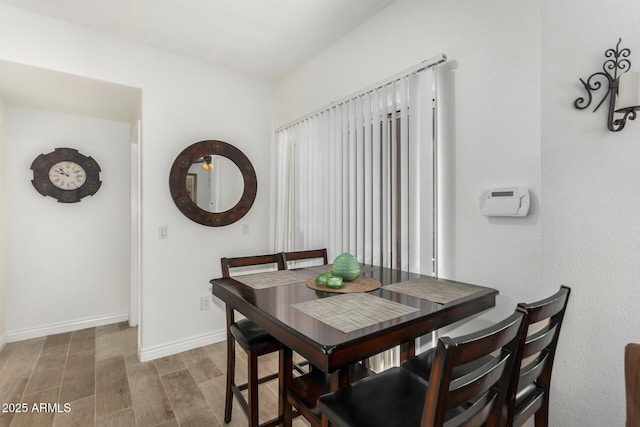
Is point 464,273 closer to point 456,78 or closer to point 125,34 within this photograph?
point 456,78

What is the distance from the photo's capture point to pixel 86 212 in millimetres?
3410

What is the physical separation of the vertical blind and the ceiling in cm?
57

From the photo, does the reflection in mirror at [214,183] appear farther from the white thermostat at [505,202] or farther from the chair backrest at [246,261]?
the white thermostat at [505,202]

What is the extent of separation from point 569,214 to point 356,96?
1514 millimetres

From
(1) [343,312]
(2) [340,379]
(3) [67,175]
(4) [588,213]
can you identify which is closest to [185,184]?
(3) [67,175]

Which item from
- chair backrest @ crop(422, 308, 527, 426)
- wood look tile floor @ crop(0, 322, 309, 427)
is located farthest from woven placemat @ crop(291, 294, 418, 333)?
wood look tile floor @ crop(0, 322, 309, 427)

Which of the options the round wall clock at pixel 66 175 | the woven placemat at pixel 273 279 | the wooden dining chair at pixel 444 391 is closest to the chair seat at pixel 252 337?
the woven placemat at pixel 273 279

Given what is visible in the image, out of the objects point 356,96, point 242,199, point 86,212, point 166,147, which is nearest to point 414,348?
point 356,96

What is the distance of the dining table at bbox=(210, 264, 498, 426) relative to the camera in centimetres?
102

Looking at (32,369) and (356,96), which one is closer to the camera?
(356,96)

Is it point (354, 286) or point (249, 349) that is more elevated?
point (354, 286)

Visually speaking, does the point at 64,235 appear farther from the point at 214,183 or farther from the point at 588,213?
the point at 588,213

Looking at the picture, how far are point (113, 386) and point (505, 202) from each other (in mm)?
2758

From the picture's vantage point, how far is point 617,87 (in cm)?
122
